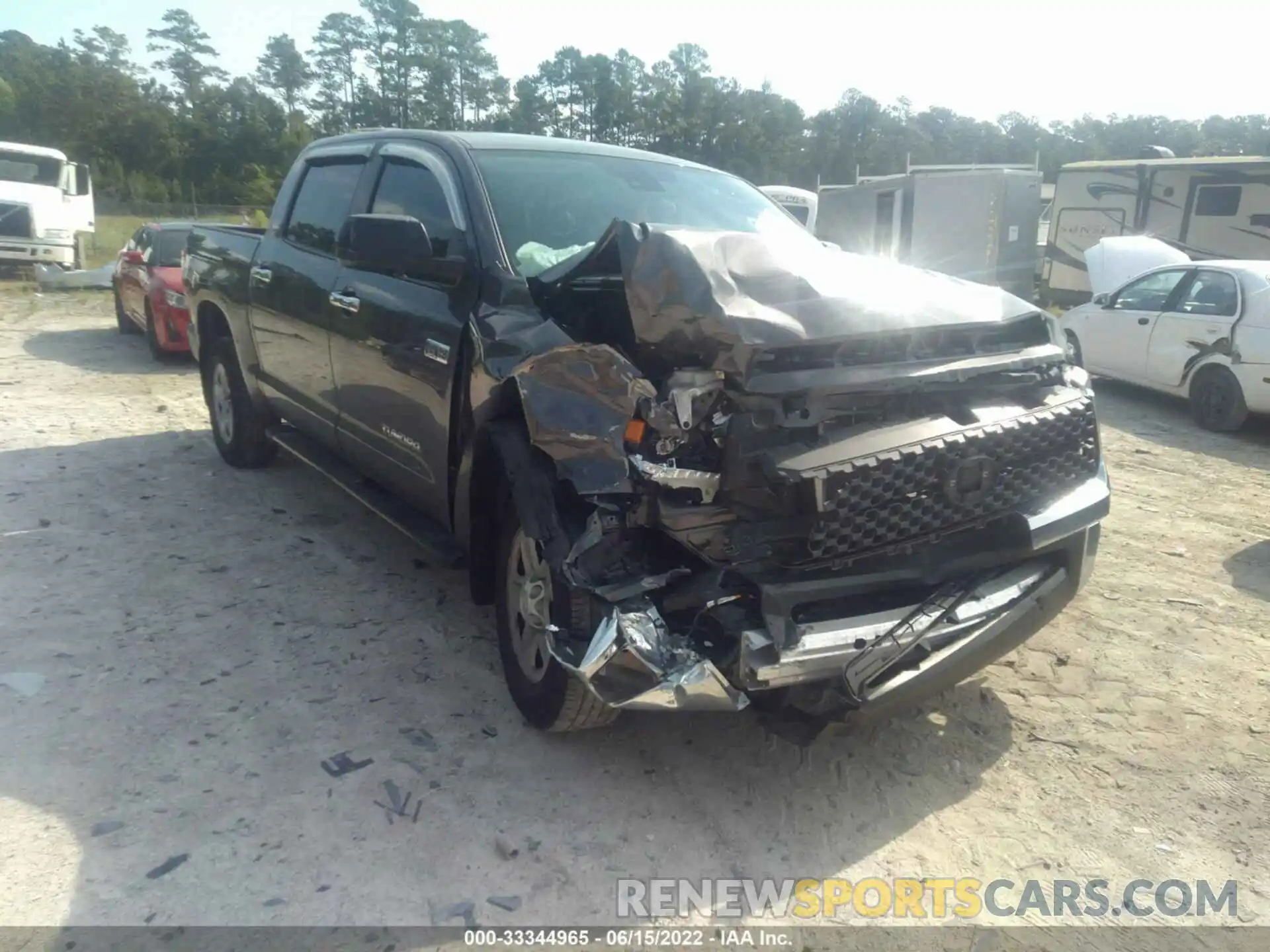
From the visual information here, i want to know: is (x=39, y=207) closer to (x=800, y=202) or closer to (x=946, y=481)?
(x=800, y=202)

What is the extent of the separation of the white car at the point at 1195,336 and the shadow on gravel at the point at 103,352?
9074 mm

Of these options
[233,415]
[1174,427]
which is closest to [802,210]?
[1174,427]

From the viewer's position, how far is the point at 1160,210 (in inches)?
663

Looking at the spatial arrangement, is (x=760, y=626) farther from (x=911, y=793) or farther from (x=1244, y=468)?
(x=1244, y=468)

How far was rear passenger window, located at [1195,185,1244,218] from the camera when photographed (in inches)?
620

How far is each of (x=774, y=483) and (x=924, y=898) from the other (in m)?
1.22

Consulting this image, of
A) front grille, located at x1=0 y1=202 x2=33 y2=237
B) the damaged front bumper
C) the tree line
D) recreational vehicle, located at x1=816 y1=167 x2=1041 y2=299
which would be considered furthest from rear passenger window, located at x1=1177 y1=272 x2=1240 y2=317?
the tree line

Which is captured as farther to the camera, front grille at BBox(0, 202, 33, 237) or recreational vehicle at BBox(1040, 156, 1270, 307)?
front grille at BBox(0, 202, 33, 237)

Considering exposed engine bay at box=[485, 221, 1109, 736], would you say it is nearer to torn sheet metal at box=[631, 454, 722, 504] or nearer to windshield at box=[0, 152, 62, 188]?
torn sheet metal at box=[631, 454, 722, 504]

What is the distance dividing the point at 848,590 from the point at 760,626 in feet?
1.04

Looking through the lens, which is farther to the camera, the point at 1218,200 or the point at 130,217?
the point at 130,217

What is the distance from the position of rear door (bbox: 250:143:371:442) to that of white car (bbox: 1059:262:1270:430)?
5.21m

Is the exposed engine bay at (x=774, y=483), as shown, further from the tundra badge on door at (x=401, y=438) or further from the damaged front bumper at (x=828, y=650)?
the tundra badge on door at (x=401, y=438)

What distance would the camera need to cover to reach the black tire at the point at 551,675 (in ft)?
9.77
